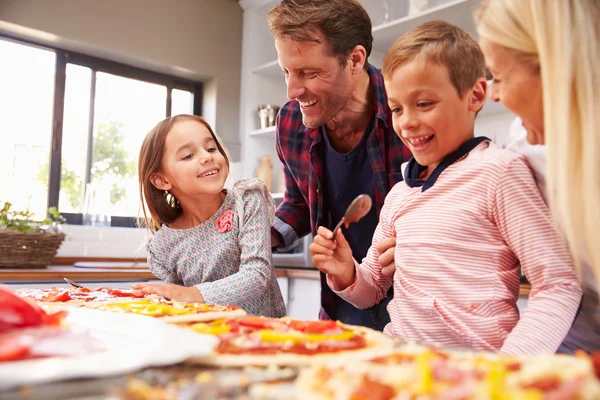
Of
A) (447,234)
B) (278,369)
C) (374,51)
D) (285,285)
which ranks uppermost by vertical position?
(374,51)

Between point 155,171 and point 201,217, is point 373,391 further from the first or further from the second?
point 155,171

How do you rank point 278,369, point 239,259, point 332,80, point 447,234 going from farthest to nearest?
point 332,80
point 239,259
point 447,234
point 278,369

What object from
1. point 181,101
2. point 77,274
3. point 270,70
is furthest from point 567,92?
point 181,101

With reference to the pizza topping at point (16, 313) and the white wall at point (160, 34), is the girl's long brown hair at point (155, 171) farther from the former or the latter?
the white wall at point (160, 34)

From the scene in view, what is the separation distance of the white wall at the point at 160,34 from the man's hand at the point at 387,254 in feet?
9.38

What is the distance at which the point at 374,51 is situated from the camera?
3.58 meters

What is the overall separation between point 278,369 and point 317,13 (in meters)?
1.40

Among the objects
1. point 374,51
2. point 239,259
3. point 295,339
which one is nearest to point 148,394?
point 295,339

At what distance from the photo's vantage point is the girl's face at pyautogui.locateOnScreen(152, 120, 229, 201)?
5.66ft

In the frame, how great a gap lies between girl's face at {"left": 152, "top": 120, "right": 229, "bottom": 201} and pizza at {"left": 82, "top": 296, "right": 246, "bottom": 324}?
605mm

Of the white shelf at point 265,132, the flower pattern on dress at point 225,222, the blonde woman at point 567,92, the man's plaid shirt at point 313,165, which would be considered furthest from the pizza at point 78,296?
the white shelf at point 265,132

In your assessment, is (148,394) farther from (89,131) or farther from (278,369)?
(89,131)

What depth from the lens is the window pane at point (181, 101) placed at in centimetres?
409

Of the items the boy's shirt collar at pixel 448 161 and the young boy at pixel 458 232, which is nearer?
the young boy at pixel 458 232
